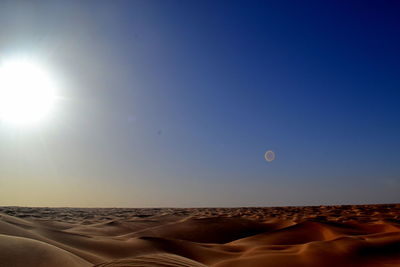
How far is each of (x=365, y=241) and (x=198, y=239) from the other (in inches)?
186

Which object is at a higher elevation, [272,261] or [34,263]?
[34,263]

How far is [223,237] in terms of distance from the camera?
905 centimetres

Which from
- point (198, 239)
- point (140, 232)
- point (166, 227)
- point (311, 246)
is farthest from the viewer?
point (166, 227)

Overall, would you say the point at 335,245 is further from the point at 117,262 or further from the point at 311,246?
the point at 117,262

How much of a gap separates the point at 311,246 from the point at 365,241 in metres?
1.04

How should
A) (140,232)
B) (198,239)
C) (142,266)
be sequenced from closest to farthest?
1. (142,266)
2. (198,239)
3. (140,232)

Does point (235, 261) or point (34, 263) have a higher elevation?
point (34, 263)

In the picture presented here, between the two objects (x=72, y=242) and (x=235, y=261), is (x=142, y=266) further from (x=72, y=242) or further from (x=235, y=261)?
(x=72, y=242)

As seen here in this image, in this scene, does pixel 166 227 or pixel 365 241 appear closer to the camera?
pixel 365 241

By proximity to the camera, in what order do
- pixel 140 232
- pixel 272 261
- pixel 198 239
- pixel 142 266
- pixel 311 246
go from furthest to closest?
pixel 140 232 < pixel 198 239 < pixel 311 246 < pixel 272 261 < pixel 142 266

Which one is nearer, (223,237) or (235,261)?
(235,261)

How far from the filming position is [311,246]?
5457mm

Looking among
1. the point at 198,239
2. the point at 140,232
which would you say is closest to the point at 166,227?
→ the point at 140,232

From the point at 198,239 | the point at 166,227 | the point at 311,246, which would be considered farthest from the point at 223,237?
the point at 311,246
